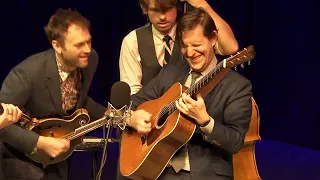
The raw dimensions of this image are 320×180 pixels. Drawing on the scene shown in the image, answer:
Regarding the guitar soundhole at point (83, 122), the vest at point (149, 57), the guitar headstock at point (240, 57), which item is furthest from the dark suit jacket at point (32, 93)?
the guitar headstock at point (240, 57)

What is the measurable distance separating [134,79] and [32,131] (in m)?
0.65

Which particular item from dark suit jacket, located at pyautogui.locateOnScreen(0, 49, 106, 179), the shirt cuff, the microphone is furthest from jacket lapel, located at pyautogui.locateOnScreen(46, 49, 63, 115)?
the shirt cuff

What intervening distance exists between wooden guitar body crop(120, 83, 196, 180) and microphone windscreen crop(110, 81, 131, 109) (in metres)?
0.22

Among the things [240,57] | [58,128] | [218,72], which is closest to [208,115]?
[218,72]

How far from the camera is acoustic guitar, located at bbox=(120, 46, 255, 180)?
2471 millimetres

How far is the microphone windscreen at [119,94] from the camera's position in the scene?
260 centimetres

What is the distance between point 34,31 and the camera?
254 inches

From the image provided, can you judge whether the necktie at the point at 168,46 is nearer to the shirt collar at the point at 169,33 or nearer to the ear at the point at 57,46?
the shirt collar at the point at 169,33

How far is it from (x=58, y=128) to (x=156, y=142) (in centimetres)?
66

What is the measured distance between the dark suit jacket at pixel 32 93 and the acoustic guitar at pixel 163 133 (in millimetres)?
415

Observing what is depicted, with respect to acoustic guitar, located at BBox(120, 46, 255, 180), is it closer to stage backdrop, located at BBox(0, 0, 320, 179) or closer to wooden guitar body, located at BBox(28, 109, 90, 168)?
wooden guitar body, located at BBox(28, 109, 90, 168)

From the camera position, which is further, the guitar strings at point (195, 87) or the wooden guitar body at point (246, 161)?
the wooden guitar body at point (246, 161)

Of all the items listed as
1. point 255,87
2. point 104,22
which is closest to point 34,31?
point 104,22

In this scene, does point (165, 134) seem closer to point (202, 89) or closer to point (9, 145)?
point (202, 89)
